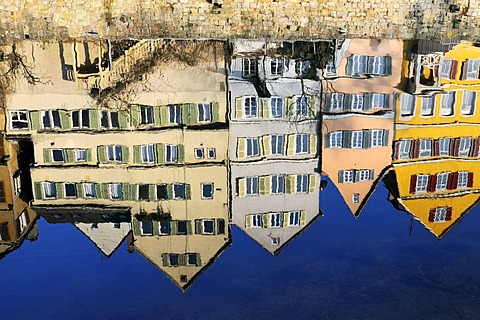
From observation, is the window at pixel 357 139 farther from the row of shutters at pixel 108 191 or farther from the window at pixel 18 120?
the window at pixel 18 120

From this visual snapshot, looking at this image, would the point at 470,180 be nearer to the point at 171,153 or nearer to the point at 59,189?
the point at 171,153

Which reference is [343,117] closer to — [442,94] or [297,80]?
[297,80]

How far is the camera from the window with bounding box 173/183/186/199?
23422mm

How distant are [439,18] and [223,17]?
36.9 ft

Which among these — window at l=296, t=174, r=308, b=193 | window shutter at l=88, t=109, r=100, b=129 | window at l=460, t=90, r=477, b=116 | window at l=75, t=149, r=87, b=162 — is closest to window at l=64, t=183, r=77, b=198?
window at l=75, t=149, r=87, b=162

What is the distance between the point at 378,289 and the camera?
16203 mm

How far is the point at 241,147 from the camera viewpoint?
26125mm

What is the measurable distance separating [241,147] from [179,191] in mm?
4178

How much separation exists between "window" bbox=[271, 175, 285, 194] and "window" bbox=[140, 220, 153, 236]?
5.83 metres

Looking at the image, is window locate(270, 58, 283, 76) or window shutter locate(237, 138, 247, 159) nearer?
window shutter locate(237, 138, 247, 159)

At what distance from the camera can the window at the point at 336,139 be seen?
27.0m

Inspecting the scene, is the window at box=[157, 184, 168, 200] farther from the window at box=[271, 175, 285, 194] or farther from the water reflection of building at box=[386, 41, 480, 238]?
the water reflection of building at box=[386, 41, 480, 238]

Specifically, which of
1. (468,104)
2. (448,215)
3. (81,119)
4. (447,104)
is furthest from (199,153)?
(468,104)

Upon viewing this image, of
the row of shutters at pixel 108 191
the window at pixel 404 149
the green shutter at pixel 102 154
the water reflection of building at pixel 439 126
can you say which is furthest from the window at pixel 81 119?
the window at pixel 404 149
